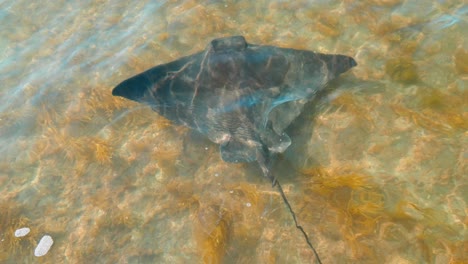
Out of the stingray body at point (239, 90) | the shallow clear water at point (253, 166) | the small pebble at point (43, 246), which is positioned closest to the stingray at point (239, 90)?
the stingray body at point (239, 90)

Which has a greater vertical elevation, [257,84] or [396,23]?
[257,84]

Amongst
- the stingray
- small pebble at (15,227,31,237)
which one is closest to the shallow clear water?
small pebble at (15,227,31,237)

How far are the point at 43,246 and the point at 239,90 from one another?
354cm

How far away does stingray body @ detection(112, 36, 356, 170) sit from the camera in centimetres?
532

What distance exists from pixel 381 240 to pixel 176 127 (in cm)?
353

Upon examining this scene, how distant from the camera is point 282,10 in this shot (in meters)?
8.00

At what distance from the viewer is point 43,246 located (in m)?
5.37

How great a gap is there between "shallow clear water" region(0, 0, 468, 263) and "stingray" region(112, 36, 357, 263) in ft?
1.51

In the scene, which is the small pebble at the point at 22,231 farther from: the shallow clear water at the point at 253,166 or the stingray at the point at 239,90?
the stingray at the point at 239,90

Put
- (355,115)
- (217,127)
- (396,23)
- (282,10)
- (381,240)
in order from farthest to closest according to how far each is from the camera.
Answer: (282,10) → (396,23) → (355,115) → (217,127) → (381,240)

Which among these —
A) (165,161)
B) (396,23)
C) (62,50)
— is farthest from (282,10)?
(62,50)

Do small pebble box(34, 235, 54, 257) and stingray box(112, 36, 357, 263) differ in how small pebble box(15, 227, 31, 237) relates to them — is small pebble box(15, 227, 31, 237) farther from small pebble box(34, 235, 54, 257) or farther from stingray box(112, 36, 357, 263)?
stingray box(112, 36, 357, 263)

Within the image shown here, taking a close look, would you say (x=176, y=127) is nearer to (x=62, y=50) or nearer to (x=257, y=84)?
(x=257, y=84)

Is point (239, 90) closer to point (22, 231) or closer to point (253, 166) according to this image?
point (253, 166)
